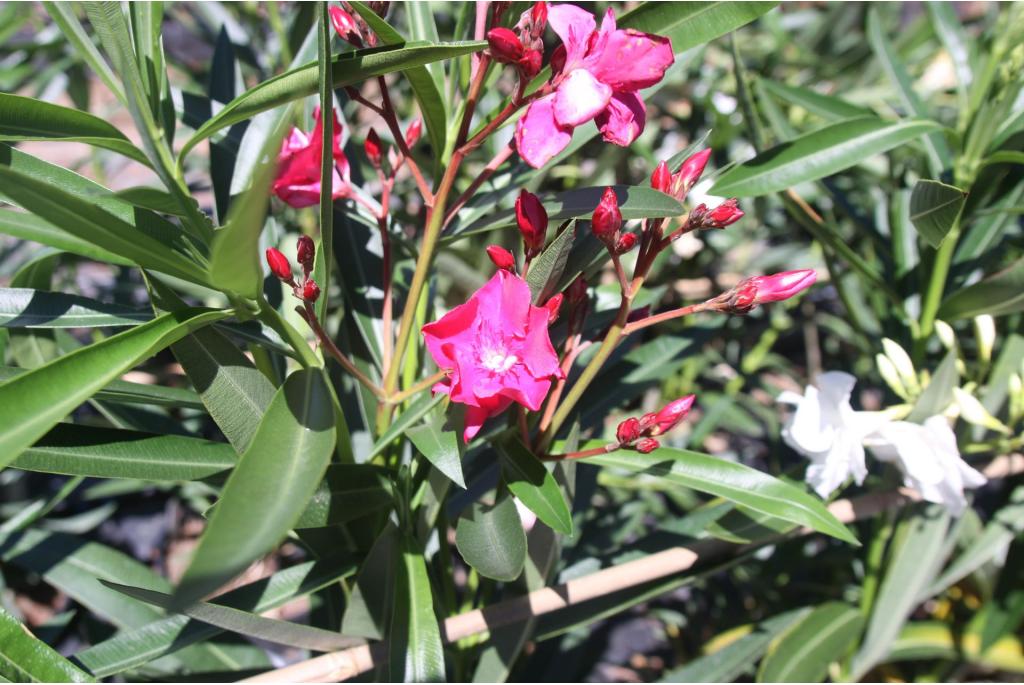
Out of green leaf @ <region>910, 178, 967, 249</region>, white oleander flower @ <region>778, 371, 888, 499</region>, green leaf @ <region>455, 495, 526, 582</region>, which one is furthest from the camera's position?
white oleander flower @ <region>778, 371, 888, 499</region>

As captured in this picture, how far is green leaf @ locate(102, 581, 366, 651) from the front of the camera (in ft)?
2.20

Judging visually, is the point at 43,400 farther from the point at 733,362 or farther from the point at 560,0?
the point at 733,362

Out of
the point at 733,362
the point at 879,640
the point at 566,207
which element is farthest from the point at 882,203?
the point at 566,207

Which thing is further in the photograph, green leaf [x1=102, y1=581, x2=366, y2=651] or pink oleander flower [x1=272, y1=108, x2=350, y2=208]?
pink oleander flower [x1=272, y1=108, x2=350, y2=208]

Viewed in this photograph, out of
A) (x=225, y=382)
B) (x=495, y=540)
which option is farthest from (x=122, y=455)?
(x=495, y=540)

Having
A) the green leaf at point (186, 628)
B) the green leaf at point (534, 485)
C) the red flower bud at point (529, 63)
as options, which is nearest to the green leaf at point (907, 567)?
the green leaf at point (534, 485)

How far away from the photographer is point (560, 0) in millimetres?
875

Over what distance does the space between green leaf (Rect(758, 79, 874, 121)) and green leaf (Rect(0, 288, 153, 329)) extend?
954 mm

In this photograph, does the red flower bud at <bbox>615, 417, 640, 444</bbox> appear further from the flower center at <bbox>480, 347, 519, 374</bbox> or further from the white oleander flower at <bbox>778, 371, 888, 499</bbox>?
the white oleander flower at <bbox>778, 371, 888, 499</bbox>

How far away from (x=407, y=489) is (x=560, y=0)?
0.58 meters

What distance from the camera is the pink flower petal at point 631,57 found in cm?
62

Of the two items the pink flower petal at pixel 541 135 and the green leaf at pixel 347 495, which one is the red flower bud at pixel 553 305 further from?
the green leaf at pixel 347 495

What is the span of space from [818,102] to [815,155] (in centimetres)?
33

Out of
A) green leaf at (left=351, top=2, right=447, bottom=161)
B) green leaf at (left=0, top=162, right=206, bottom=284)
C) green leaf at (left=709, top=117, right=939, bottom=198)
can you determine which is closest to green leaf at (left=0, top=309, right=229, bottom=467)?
green leaf at (left=0, top=162, right=206, bottom=284)
